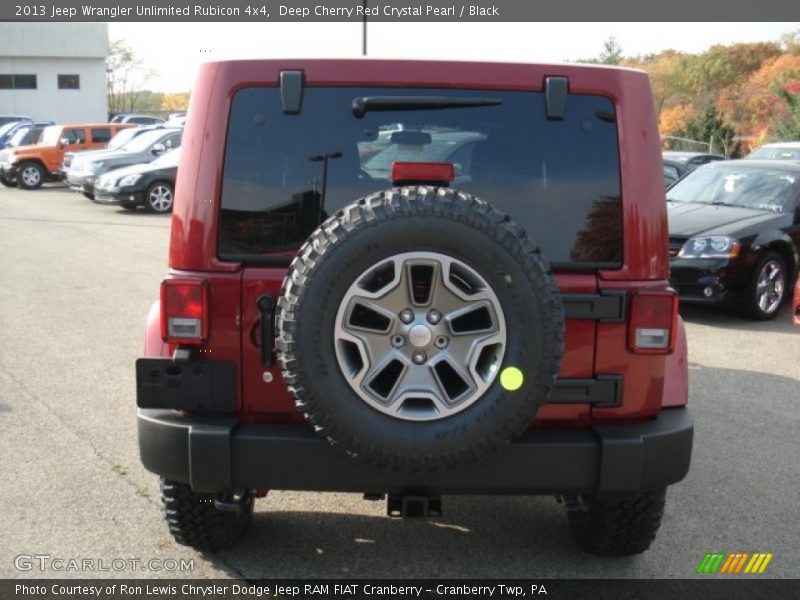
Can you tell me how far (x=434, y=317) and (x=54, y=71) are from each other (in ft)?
187

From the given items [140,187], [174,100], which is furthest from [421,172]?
[174,100]

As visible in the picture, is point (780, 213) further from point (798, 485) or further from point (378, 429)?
point (378, 429)

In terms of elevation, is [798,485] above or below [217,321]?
below

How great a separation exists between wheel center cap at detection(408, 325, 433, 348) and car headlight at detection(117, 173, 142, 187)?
16935mm

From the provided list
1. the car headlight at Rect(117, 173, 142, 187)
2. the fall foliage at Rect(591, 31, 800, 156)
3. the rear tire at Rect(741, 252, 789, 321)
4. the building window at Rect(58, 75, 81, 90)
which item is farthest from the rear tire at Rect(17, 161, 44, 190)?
the building window at Rect(58, 75, 81, 90)

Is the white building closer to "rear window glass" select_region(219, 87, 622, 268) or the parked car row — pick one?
the parked car row

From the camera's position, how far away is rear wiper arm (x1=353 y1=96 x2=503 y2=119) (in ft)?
10.3

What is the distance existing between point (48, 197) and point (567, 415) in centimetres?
2211

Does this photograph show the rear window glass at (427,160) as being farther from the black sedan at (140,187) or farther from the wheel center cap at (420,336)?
the black sedan at (140,187)

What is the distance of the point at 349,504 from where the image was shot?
4.33 metres

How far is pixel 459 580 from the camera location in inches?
142

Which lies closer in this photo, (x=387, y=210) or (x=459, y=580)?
(x=387, y=210)

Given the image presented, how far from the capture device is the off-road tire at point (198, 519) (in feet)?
11.7

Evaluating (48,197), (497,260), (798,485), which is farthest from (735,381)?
(48,197)
